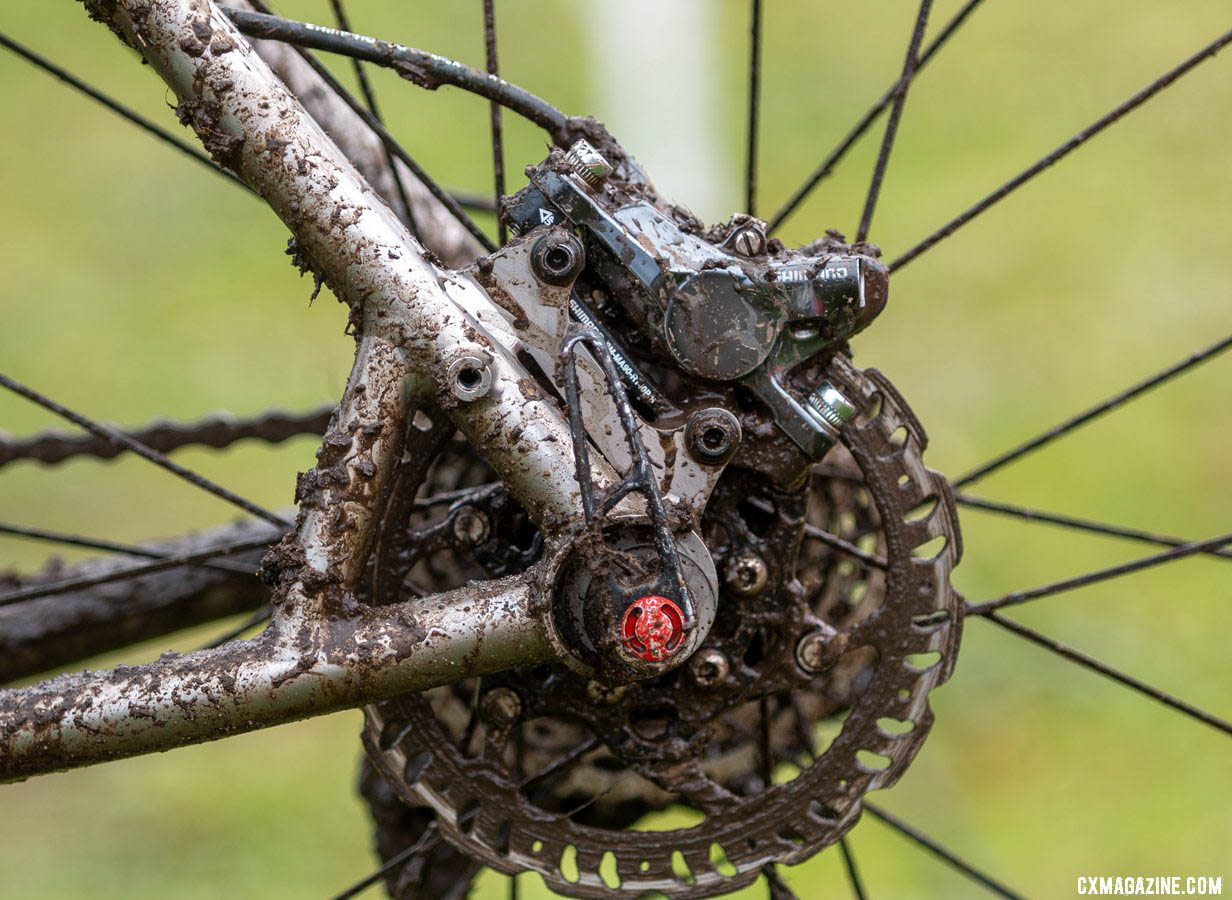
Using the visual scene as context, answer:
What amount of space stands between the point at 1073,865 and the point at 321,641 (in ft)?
5.05

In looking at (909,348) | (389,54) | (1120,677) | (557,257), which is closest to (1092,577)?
(1120,677)

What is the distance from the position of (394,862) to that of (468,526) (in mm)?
310

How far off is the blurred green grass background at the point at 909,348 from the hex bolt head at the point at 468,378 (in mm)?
1484

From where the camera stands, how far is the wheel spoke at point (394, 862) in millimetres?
1033

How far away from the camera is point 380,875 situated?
3.55 feet

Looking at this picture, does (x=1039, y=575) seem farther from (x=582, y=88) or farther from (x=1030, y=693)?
(x=582, y=88)

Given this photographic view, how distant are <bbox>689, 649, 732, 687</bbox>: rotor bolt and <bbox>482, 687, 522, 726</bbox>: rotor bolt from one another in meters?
0.11

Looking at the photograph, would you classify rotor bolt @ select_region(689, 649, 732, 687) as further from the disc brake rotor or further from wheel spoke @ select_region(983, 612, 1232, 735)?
wheel spoke @ select_region(983, 612, 1232, 735)

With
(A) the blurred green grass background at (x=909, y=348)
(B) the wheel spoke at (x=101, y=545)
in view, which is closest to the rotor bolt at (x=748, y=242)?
(B) the wheel spoke at (x=101, y=545)

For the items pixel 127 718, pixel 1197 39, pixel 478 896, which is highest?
pixel 1197 39

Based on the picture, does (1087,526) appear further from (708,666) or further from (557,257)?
(557,257)

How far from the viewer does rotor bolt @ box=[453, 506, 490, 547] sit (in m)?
0.91

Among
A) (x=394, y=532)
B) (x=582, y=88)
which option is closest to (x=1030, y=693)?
(x=394, y=532)

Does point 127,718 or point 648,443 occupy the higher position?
point 648,443
